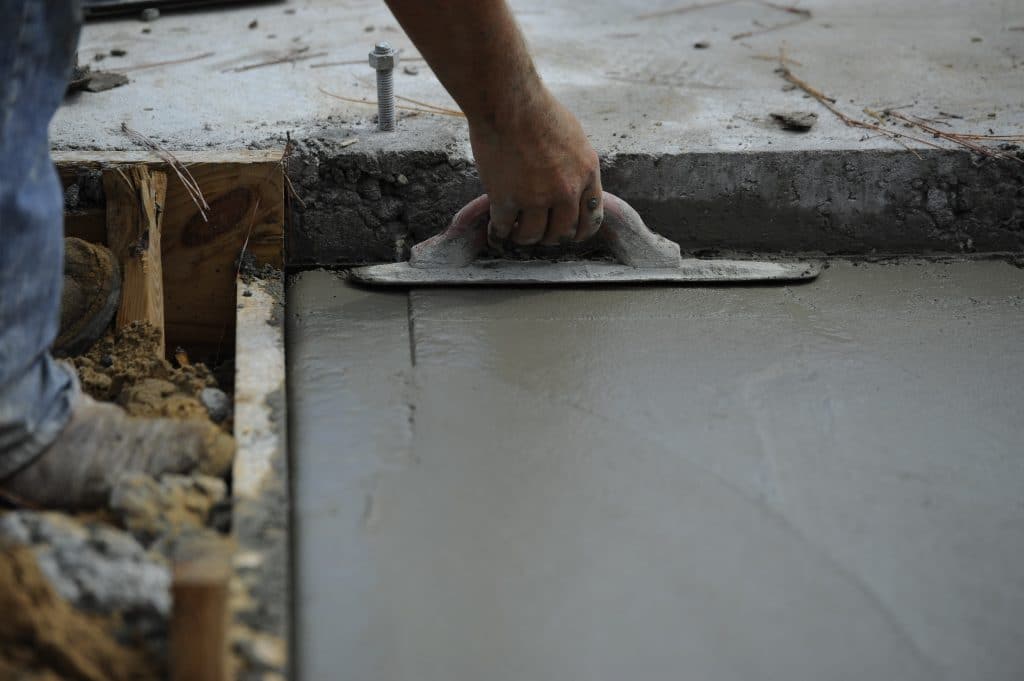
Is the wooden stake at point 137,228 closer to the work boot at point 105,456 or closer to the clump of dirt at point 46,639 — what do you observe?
the work boot at point 105,456

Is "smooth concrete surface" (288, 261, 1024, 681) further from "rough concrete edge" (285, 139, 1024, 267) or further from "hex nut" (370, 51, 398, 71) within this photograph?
"hex nut" (370, 51, 398, 71)

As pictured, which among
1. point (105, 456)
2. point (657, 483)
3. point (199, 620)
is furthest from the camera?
point (657, 483)

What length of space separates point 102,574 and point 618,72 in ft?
7.41

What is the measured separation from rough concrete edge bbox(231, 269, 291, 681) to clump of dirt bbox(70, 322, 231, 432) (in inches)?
3.5

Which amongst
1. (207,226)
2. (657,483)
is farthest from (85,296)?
(657,483)

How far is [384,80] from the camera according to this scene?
2.36 m

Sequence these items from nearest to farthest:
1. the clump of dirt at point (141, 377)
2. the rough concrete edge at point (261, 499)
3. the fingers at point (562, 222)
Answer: the rough concrete edge at point (261, 499)
the clump of dirt at point (141, 377)
the fingers at point (562, 222)

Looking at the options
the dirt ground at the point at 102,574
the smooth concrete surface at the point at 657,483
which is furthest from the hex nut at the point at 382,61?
the dirt ground at the point at 102,574

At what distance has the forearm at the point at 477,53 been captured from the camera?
1804 millimetres

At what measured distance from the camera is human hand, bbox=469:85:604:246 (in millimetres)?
1996

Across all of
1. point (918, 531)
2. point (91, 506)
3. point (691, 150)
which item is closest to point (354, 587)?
point (91, 506)

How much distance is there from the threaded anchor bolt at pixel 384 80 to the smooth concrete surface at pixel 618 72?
0.15ft

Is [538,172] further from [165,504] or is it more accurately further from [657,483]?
[165,504]

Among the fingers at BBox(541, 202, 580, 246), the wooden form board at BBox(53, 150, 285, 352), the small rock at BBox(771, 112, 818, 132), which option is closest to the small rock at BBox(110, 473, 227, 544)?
the wooden form board at BBox(53, 150, 285, 352)
